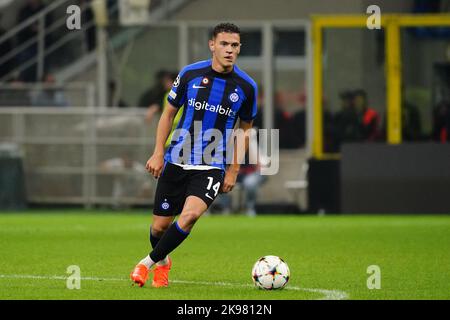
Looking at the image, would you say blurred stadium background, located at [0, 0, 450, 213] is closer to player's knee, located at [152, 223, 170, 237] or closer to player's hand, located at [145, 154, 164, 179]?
player's knee, located at [152, 223, 170, 237]

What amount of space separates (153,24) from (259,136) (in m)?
3.31

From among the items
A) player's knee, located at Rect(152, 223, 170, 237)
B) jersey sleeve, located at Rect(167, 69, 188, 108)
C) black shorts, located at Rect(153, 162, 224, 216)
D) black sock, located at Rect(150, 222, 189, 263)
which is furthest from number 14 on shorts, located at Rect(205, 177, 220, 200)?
jersey sleeve, located at Rect(167, 69, 188, 108)

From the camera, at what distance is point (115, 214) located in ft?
76.3

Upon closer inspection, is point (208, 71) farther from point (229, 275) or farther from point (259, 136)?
point (259, 136)

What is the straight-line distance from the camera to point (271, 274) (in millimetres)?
10492

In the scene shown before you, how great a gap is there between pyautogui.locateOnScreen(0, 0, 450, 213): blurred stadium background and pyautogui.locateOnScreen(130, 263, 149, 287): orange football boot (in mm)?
12085

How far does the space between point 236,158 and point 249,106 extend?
477 mm

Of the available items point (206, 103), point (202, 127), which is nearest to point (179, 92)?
point (206, 103)

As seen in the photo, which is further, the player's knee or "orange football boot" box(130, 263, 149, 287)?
the player's knee

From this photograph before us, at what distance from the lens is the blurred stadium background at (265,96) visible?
2270 cm

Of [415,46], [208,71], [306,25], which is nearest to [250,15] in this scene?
[306,25]

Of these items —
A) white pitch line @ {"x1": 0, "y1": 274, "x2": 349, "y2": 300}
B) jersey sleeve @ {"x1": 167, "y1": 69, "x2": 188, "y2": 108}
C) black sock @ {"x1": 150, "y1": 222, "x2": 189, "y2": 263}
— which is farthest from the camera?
jersey sleeve @ {"x1": 167, "y1": 69, "x2": 188, "y2": 108}

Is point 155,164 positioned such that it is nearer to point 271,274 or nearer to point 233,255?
point 271,274

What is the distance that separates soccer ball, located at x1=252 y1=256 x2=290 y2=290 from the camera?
10484 mm
